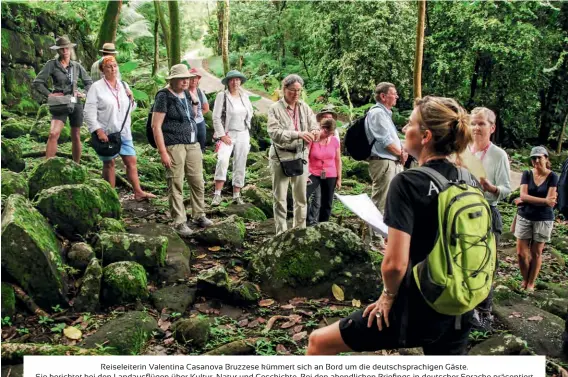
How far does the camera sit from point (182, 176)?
5.90 meters

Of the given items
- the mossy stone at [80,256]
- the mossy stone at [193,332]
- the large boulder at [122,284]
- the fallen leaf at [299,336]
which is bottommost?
the fallen leaf at [299,336]

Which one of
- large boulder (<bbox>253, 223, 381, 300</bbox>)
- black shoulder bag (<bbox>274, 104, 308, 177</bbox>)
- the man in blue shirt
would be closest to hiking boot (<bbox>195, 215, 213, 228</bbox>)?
black shoulder bag (<bbox>274, 104, 308, 177</bbox>)

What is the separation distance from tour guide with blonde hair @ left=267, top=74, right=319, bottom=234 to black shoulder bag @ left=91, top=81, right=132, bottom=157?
2.02 metres

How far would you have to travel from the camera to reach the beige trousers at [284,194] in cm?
566

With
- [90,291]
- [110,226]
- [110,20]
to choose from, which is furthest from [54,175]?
[110,20]

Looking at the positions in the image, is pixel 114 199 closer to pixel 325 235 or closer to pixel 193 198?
pixel 193 198

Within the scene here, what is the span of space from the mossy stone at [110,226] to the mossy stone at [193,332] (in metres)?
1.76

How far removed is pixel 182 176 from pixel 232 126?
1.63m

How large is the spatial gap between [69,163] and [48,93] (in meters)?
1.39

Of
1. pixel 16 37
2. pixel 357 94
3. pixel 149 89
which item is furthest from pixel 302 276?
pixel 357 94

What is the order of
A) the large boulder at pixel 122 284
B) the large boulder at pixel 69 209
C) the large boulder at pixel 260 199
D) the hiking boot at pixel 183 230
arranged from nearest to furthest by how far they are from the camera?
1. the large boulder at pixel 122 284
2. the large boulder at pixel 69 209
3. the hiking boot at pixel 183 230
4. the large boulder at pixel 260 199

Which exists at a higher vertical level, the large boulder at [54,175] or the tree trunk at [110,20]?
the tree trunk at [110,20]

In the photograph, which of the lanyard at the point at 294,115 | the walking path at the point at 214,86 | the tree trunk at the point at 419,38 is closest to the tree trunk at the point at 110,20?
the tree trunk at the point at 419,38

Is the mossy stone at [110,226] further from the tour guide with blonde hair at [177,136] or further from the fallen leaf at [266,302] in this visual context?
the fallen leaf at [266,302]
